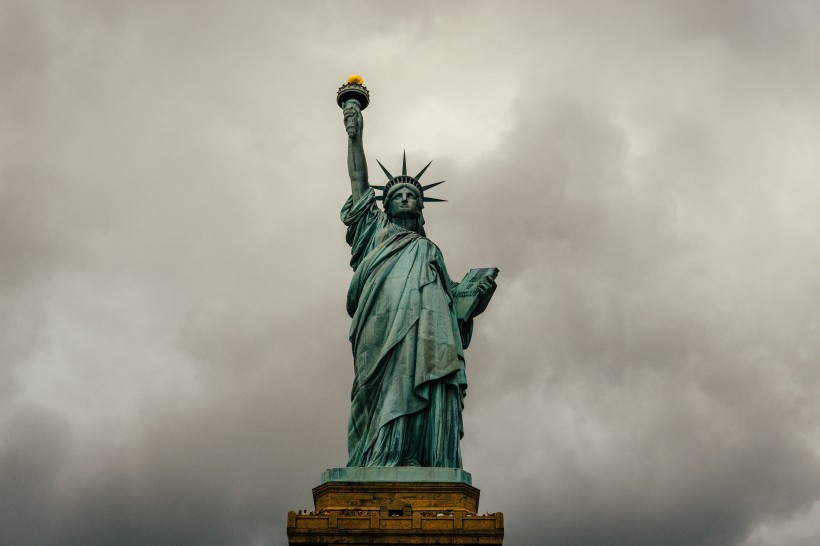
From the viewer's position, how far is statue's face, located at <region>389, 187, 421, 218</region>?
28.6m

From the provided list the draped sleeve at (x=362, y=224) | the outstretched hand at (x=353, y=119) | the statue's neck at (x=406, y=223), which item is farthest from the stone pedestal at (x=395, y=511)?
the outstretched hand at (x=353, y=119)

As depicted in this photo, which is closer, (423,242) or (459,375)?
(459,375)

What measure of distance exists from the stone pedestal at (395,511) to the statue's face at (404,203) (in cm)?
725

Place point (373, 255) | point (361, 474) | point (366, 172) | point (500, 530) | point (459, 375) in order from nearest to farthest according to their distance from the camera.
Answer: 1. point (500, 530)
2. point (361, 474)
3. point (459, 375)
4. point (373, 255)
5. point (366, 172)

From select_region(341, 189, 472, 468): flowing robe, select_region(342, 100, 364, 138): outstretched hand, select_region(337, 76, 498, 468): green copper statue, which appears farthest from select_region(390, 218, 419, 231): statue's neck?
select_region(342, 100, 364, 138): outstretched hand

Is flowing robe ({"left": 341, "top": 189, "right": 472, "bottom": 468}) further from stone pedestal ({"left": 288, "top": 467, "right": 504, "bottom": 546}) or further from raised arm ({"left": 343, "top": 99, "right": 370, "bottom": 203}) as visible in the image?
raised arm ({"left": 343, "top": 99, "right": 370, "bottom": 203})

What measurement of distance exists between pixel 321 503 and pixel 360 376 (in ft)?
10.7

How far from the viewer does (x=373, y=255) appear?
27.4 metres

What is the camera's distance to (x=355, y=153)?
2927 centimetres

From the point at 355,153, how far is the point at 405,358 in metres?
6.28

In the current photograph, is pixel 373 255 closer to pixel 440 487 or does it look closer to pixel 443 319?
pixel 443 319

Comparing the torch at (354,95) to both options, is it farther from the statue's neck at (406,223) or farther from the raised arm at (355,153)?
the statue's neck at (406,223)

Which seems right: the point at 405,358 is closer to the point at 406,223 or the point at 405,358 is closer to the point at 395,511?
the point at 395,511

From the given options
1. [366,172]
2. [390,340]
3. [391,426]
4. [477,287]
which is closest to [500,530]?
[391,426]
